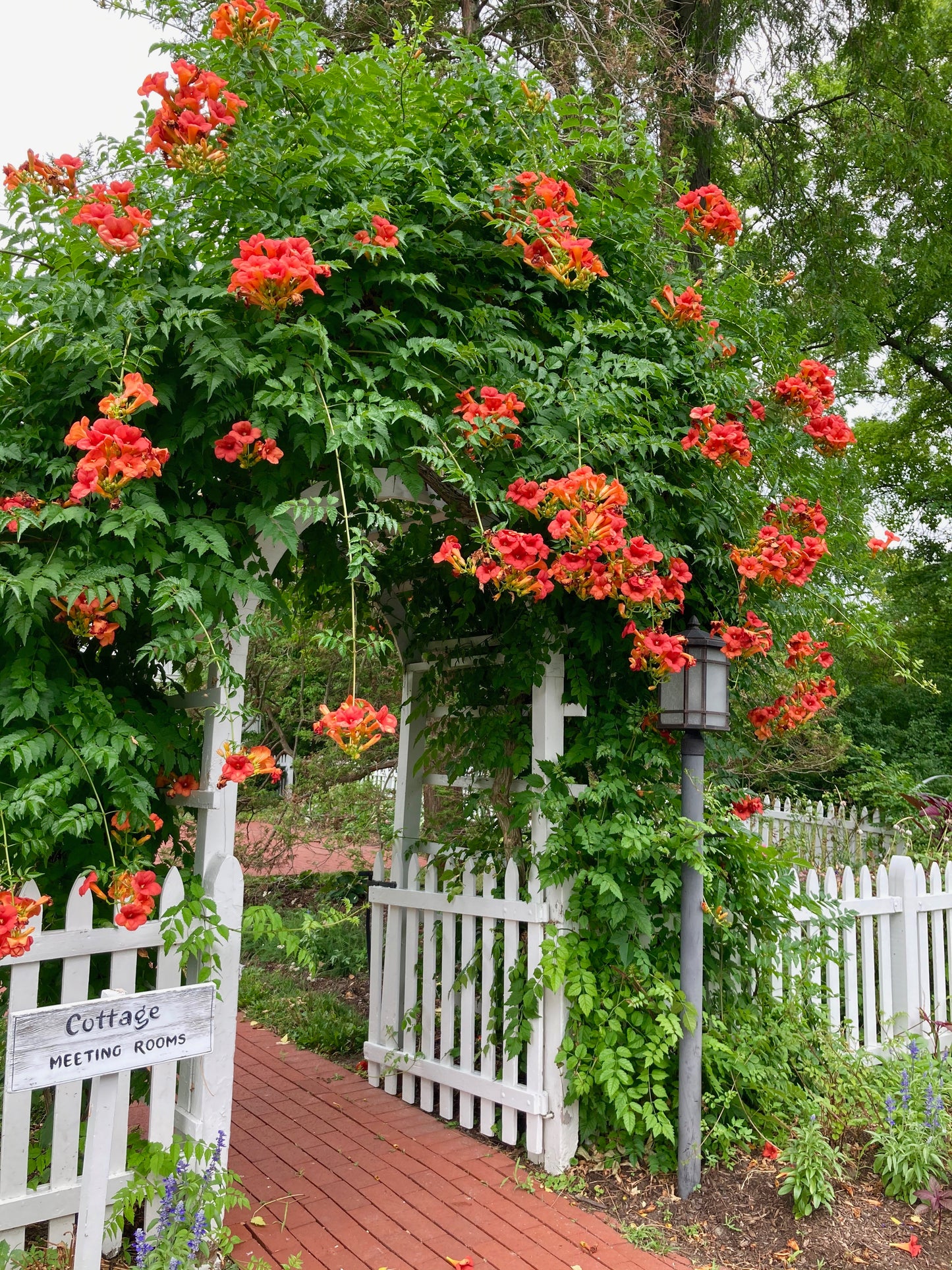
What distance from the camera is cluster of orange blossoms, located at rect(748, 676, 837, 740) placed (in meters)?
3.61

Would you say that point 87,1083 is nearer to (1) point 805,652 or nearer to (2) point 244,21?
(1) point 805,652

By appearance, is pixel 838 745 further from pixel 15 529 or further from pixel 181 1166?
pixel 15 529

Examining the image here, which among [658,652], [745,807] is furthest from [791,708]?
[658,652]

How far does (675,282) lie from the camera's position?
366 centimetres

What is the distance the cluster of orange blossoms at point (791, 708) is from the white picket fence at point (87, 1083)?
6.81ft

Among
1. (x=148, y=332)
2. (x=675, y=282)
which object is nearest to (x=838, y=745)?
(x=675, y=282)

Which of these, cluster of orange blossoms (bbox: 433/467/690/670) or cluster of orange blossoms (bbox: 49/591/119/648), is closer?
cluster of orange blossoms (bbox: 49/591/119/648)

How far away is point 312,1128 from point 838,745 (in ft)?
17.4

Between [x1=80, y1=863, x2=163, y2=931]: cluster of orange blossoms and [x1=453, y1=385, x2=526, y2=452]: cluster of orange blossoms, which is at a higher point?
[x1=453, y1=385, x2=526, y2=452]: cluster of orange blossoms

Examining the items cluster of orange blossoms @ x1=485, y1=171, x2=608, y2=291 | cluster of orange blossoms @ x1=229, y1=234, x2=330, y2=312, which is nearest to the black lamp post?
cluster of orange blossoms @ x1=485, y1=171, x2=608, y2=291

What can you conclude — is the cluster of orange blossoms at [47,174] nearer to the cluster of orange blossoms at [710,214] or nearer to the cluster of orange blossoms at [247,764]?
the cluster of orange blossoms at [247,764]

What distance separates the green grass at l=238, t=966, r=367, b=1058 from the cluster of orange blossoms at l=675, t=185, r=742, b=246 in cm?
443

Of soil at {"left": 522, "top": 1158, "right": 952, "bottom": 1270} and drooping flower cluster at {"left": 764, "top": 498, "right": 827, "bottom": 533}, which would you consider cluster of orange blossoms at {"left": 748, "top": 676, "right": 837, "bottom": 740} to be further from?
soil at {"left": 522, "top": 1158, "right": 952, "bottom": 1270}

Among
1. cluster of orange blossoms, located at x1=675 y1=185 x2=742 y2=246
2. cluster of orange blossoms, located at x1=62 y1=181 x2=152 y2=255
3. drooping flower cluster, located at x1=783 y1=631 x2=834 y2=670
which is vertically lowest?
→ drooping flower cluster, located at x1=783 y1=631 x2=834 y2=670
